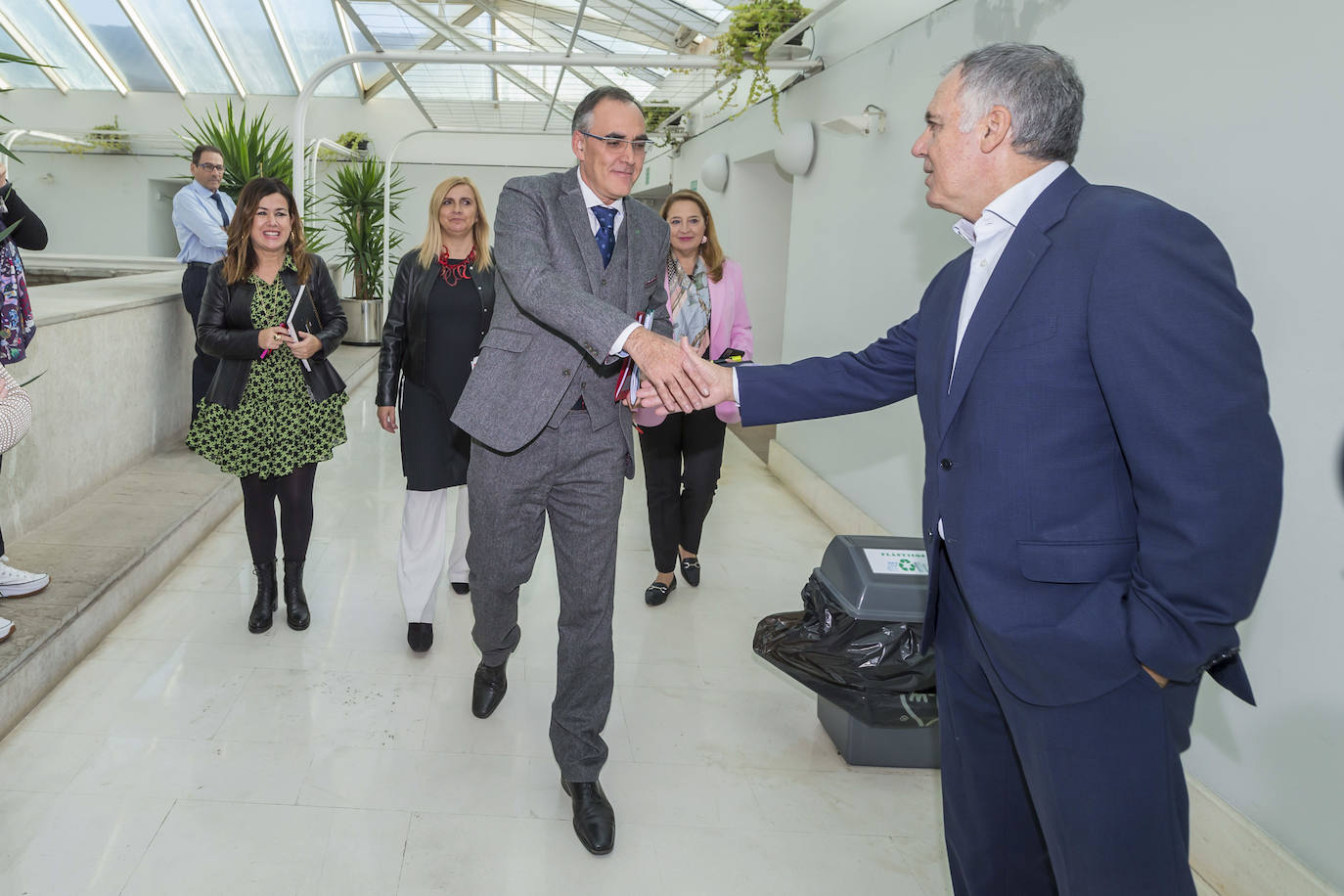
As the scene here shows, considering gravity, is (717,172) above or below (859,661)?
above

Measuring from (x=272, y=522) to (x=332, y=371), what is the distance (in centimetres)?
59

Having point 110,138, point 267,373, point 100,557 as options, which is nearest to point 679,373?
point 267,373

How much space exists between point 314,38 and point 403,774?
16.4 metres

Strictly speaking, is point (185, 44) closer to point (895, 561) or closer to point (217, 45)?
point (217, 45)

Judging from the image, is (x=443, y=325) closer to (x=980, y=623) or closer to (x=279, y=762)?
(x=279, y=762)

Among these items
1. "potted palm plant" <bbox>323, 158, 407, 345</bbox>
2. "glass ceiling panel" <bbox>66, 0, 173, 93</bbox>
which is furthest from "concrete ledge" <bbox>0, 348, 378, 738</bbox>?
"glass ceiling panel" <bbox>66, 0, 173, 93</bbox>

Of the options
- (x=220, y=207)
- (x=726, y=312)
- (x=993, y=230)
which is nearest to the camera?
(x=993, y=230)

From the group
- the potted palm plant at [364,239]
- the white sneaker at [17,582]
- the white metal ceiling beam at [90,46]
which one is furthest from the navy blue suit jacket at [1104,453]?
the white metal ceiling beam at [90,46]

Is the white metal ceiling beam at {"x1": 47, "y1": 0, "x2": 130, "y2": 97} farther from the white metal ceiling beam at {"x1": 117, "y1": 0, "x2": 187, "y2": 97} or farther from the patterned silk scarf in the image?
the patterned silk scarf

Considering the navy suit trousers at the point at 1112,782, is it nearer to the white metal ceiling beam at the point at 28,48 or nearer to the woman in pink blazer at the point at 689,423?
the woman in pink blazer at the point at 689,423

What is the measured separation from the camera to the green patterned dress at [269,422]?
3.36 m

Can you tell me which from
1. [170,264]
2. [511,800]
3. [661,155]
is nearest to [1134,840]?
[511,800]

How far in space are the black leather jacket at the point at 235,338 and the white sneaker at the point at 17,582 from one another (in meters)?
0.79

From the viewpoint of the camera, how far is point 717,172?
880 cm
